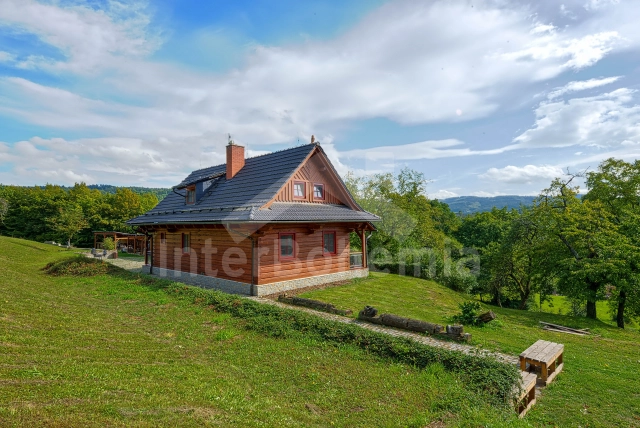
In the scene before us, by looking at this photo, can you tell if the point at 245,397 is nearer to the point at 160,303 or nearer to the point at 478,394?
the point at 478,394

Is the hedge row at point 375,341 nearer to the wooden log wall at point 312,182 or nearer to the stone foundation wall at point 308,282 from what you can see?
the stone foundation wall at point 308,282

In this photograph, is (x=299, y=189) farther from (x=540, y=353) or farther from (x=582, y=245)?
(x=582, y=245)

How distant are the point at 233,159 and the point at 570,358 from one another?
17233 millimetres

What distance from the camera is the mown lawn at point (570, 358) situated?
5755mm

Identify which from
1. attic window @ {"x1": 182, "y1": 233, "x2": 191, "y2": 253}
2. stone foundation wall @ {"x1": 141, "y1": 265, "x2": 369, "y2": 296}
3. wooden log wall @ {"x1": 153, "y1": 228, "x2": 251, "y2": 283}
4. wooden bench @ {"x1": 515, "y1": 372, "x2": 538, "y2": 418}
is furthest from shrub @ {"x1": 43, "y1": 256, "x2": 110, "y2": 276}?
wooden bench @ {"x1": 515, "y1": 372, "x2": 538, "y2": 418}

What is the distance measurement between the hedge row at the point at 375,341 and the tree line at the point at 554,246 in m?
14.2

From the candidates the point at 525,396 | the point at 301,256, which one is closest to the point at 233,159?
the point at 301,256

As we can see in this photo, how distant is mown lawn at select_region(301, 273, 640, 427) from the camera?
5.76 meters

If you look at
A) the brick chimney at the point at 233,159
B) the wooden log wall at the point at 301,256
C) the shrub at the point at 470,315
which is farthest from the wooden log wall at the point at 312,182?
the shrub at the point at 470,315

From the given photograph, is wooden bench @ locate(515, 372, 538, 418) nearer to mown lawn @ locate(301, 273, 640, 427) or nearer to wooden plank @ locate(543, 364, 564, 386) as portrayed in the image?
mown lawn @ locate(301, 273, 640, 427)

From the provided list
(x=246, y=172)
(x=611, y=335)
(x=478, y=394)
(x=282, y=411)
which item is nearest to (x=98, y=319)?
(x=282, y=411)

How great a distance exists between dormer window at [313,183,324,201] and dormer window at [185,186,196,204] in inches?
281

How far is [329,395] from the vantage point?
19.2 ft

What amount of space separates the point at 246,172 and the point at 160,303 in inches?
353
